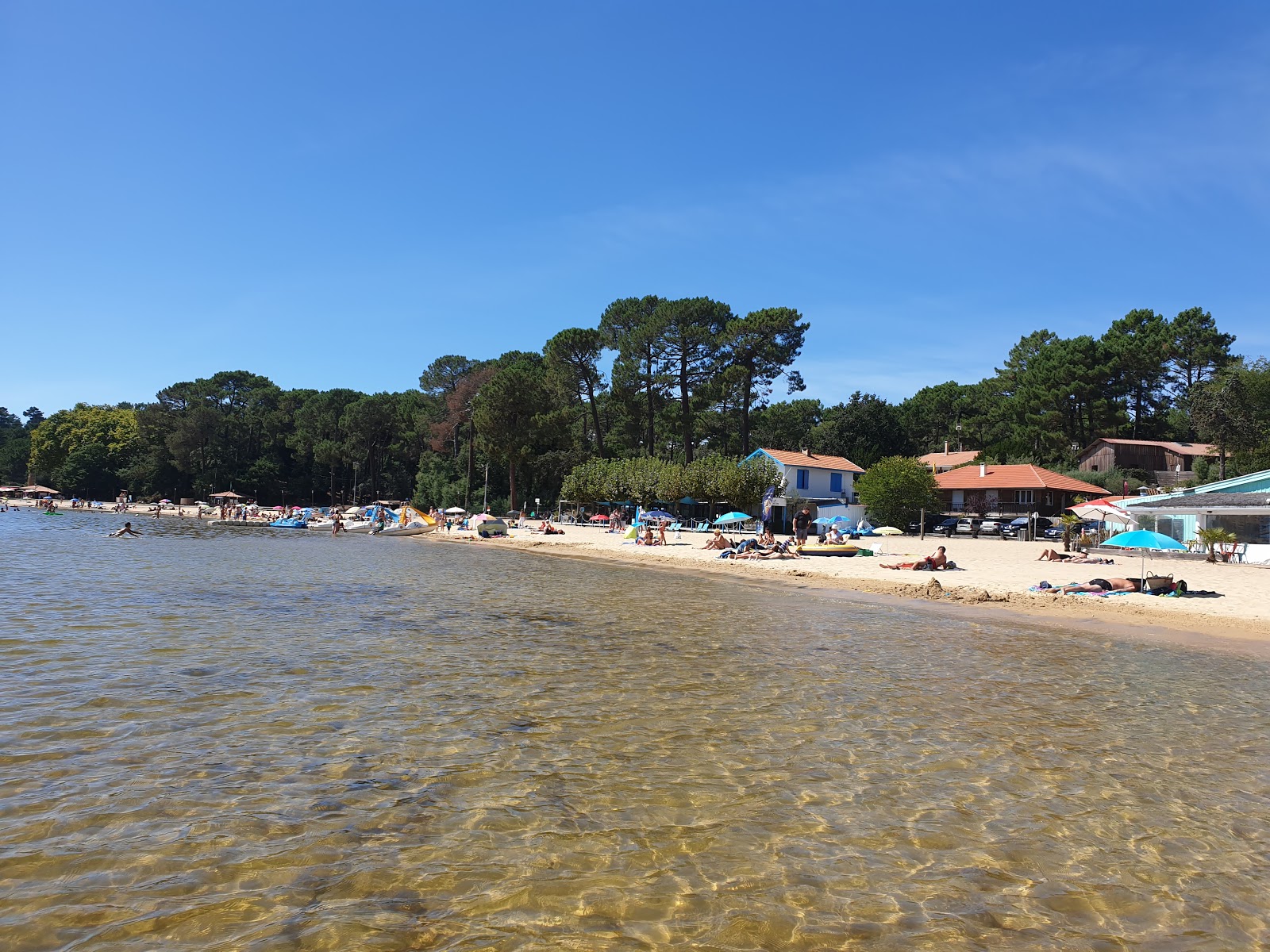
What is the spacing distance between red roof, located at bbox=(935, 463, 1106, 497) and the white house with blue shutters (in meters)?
7.25

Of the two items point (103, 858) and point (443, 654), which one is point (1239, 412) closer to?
point (443, 654)

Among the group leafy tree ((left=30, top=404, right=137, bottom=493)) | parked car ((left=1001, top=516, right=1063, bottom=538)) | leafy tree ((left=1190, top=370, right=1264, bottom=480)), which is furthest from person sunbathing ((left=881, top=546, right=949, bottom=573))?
leafy tree ((left=30, top=404, right=137, bottom=493))

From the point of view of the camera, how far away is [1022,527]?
145ft

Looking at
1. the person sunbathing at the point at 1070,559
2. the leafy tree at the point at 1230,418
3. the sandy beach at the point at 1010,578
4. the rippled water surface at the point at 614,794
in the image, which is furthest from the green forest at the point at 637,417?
the rippled water surface at the point at 614,794

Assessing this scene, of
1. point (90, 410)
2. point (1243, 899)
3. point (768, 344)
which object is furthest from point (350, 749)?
point (90, 410)

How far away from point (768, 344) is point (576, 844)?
60.9 metres

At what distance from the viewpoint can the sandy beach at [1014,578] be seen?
18.1 meters

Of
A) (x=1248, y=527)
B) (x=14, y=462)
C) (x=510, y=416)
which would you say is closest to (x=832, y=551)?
(x=1248, y=527)

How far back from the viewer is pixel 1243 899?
16.2 ft

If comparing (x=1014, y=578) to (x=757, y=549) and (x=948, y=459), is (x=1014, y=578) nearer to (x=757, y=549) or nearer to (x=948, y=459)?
(x=757, y=549)

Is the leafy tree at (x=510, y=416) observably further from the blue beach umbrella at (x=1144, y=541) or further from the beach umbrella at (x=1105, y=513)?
the blue beach umbrella at (x=1144, y=541)

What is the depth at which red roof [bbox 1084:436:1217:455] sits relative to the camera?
60812 millimetres

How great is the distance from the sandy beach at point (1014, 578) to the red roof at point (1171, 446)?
2680cm

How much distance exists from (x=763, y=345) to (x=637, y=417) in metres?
13.6
